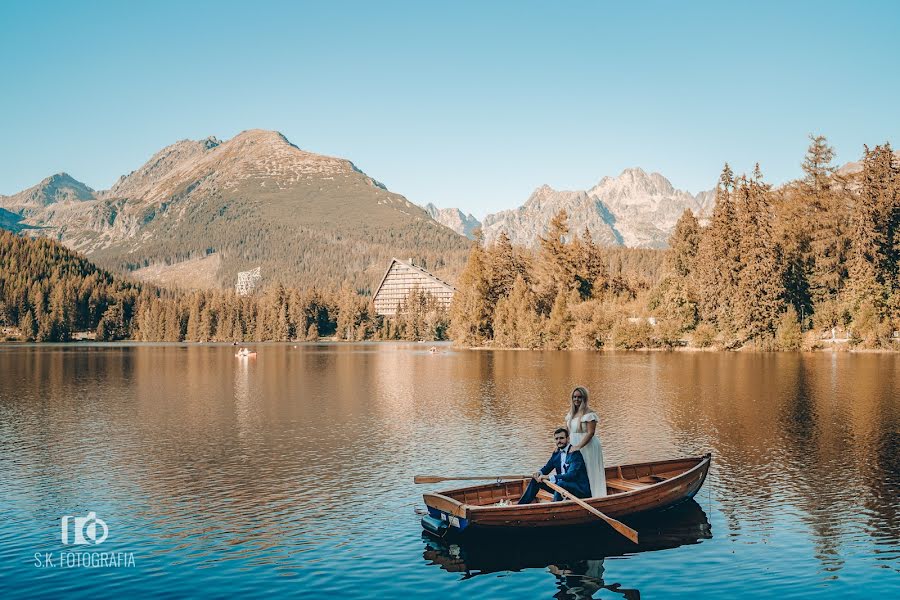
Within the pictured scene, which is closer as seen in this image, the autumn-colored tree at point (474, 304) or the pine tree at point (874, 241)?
the pine tree at point (874, 241)

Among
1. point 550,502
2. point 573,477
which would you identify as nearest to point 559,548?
point 550,502

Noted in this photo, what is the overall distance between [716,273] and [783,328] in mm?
13570

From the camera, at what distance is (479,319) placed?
146875mm

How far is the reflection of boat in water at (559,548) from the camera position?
19.6m

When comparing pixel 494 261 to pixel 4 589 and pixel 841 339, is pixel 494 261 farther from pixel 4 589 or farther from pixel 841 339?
pixel 4 589

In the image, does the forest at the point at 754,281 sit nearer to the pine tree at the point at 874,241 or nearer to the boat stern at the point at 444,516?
the pine tree at the point at 874,241

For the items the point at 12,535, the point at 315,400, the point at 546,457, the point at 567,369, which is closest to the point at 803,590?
the point at 546,457

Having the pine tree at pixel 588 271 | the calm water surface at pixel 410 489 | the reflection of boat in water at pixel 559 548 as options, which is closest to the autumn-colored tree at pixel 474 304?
the pine tree at pixel 588 271

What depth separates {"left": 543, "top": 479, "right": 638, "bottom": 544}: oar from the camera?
20.4 meters

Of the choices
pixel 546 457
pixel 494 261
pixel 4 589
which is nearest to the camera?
pixel 4 589

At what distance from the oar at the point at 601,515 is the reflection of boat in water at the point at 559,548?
675mm

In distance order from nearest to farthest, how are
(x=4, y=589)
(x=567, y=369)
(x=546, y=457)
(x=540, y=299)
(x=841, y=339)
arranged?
(x=4, y=589) < (x=546, y=457) < (x=567, y=369) < (x=841, y=339) < (x=540, y=299)

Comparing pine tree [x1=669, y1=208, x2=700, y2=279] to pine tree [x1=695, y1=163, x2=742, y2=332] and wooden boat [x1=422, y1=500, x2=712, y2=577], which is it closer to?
pine tree [x1=695, y1=163, x2=742, y2=332]

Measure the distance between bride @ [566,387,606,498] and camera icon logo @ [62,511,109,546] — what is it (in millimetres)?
14470
